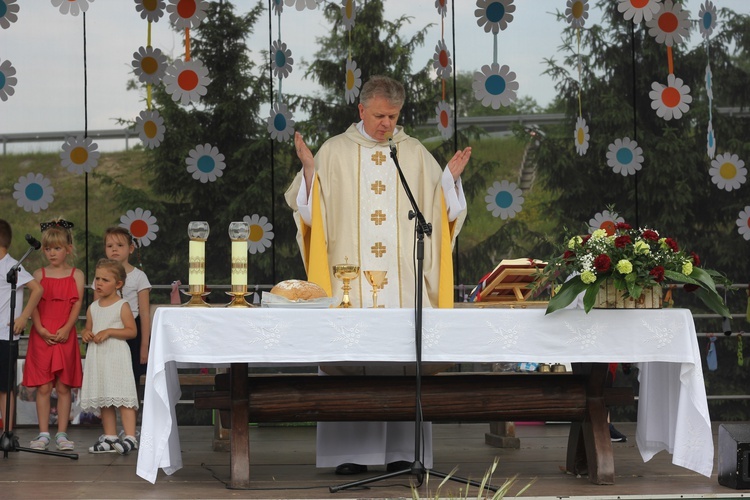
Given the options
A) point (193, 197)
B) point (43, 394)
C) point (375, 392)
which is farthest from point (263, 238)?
point (375, 392)

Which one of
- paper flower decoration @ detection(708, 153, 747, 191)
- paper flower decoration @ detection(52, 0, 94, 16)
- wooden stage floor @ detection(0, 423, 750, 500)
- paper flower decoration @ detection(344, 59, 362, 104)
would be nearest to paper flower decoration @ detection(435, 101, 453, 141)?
paper flower decoration @ detection(344, 59, 362, 104)

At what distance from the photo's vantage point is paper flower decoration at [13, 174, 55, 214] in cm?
966

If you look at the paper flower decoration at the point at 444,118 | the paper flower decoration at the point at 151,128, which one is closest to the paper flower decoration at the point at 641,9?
the paper flower decoration at the point at 444,118

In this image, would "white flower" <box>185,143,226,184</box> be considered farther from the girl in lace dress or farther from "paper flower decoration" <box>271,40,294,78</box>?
the girl in lace dress

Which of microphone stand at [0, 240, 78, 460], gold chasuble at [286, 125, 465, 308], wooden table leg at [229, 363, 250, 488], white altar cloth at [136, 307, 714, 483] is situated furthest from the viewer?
microphone stand at [0, 240, 78, 460]

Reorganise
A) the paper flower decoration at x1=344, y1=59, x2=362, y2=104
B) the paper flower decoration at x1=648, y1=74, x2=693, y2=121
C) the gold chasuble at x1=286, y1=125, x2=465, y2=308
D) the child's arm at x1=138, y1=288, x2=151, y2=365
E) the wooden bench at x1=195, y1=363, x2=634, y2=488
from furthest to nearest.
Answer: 1. the paper flower decoration at x1=648, y1=74, x2=693, y2=121
2. the paper flower decoration at x1=344, y1=59, x2=362, y2=104
3. the child's arm at x1=138, y1=288, x2=151, y2=365
4. the gold chasuble at x1=286, y1=125, x2=465, y2=308
5. the wooden bench at x1=195, y1=363, x2=634, y2=488

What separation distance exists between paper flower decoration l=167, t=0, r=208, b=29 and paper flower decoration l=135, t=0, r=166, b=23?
0.44ft

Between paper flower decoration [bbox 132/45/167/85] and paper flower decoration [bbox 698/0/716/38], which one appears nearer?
paper flower decoration [bbox 132/45/167/85]

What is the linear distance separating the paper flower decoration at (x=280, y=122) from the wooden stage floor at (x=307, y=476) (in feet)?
10.1

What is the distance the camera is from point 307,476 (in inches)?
229

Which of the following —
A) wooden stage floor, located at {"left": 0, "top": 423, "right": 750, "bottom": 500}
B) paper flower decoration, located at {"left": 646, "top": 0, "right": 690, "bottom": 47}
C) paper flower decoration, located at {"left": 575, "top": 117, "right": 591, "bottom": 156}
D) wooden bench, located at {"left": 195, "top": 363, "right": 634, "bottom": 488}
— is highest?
paper flower decoration, located at {"left": 646, "top": 0, "right": 690, "bottom": 47}

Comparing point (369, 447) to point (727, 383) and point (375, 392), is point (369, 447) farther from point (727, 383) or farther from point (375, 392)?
point (727, 383)

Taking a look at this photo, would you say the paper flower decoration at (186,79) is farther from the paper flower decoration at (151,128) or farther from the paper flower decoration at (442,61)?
the paper flower decoration at (442,61)

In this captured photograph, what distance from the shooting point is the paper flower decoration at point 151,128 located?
1012 cm
